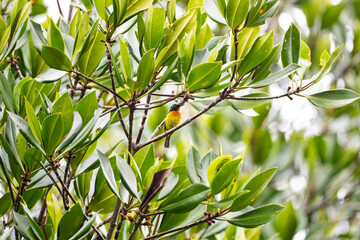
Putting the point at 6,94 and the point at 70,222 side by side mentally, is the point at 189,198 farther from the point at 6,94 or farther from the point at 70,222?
the point at 6,94

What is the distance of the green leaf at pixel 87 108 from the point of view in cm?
139

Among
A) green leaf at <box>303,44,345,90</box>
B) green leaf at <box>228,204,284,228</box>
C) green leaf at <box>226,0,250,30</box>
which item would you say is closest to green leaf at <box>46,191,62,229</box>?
green leaf at <box>228,204,284,228</box>

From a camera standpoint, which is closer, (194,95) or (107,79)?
(194,95)

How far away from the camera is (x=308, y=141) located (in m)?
3.95

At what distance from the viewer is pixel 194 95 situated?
1.40m

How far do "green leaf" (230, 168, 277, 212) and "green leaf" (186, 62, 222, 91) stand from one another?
291 mm

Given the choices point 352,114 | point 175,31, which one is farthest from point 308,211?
point 175,31

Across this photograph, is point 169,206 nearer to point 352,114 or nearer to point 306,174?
point 306,174

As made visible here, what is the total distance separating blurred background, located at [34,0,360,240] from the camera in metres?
3.44

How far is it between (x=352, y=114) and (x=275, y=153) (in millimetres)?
1279

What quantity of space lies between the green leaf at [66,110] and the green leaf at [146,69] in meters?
0.19

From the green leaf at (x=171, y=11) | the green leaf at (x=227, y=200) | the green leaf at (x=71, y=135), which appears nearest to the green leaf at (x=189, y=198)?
the green leaf at (x=227, y=200)

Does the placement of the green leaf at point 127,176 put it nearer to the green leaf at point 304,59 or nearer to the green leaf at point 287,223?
the green leaf at point 304,59

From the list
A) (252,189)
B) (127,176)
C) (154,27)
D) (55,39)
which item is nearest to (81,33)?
(55,39)
